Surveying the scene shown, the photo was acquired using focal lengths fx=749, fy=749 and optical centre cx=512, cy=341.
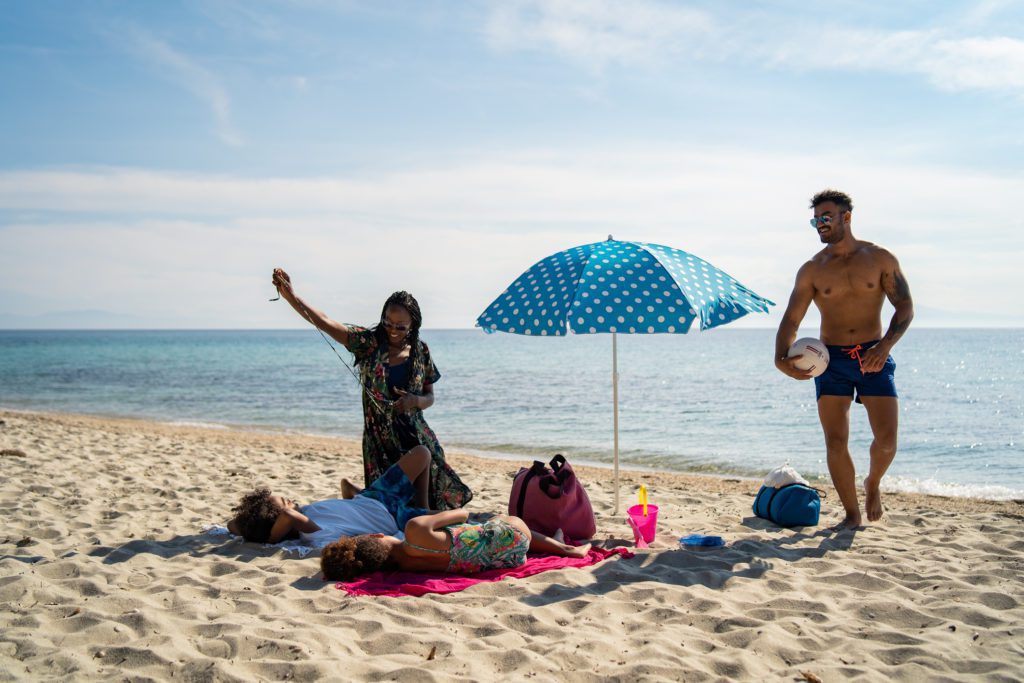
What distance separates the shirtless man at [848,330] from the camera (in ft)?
18.0

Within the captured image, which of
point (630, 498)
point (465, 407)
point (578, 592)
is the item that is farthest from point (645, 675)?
point (465, 407)

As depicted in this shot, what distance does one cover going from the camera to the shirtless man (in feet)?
18.0

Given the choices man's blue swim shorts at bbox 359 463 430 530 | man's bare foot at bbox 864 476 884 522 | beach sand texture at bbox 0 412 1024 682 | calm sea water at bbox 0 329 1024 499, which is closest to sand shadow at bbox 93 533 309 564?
beach sand texture at bbox 0 412 1024 682

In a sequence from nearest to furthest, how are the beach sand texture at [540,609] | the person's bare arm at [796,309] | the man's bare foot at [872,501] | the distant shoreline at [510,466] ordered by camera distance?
1. the beach sand texture at [540,609]
2. the person's bare arm at [796,309]
3. the man's bare foot at [872,501]
4. the distant shoreline at [510,466]

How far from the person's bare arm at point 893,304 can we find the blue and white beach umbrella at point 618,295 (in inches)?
31.2

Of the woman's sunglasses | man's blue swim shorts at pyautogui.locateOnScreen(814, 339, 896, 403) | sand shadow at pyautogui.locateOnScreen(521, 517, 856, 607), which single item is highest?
the woman's sunglasses

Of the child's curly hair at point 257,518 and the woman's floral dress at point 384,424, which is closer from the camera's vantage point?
the child's curly hair at point 257,518

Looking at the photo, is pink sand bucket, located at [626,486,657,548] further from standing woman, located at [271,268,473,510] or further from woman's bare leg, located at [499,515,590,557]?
standing woman, located at [271,268,473,510]

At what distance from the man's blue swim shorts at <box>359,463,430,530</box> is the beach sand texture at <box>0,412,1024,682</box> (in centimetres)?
77

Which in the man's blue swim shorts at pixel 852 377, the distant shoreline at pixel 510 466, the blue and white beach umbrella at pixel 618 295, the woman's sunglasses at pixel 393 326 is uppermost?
the blue and white beach umbrella at pixel 618 295

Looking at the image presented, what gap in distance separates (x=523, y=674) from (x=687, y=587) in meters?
1.44

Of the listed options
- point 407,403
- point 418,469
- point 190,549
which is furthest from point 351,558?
point 407,403

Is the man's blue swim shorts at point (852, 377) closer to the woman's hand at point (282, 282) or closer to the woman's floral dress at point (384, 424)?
the woman's floral dress at point (384, 424)

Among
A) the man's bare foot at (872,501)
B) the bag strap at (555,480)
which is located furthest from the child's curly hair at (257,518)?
the man's bare foot at (872,501)
